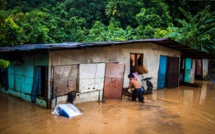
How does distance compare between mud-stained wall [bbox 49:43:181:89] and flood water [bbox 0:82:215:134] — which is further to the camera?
mud-stained wall [bbox 49:43:181:89]

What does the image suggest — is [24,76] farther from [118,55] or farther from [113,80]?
[118,55]

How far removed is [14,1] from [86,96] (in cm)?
2053

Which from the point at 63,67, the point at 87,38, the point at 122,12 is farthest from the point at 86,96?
the point at 122,12

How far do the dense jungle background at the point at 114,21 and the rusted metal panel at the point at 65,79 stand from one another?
7.46m

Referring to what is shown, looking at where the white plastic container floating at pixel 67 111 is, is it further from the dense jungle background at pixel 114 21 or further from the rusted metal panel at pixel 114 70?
the dense jungle background at pixel 114 21

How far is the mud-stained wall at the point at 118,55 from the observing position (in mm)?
8078

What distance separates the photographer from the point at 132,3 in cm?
2547

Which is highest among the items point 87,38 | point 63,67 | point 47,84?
point 87,38

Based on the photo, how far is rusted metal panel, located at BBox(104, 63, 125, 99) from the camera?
9.66 meters

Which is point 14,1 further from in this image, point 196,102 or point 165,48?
point 196,102

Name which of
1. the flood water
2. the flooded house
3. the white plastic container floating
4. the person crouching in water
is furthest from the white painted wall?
the flood water

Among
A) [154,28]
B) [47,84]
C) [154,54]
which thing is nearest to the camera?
[47,84]

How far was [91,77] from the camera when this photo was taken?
357 inches

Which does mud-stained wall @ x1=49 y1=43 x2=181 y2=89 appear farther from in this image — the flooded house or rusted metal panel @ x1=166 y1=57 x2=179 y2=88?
rusted metal panel @ x1=166 y1=57 x2=179 y2=88
